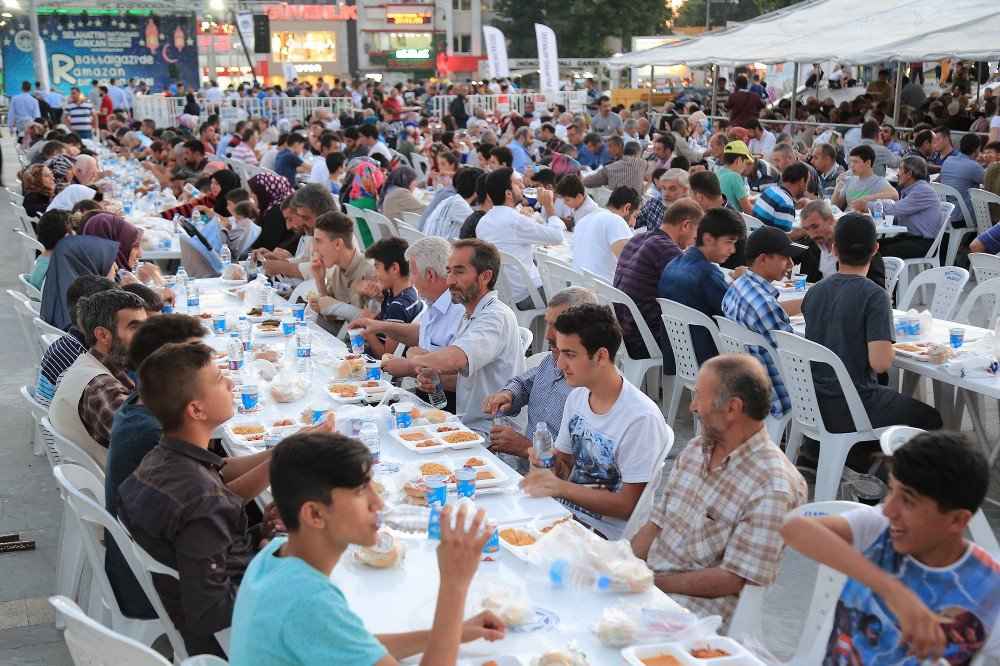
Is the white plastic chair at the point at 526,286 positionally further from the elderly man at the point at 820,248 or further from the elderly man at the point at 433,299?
the elderly man at the point at 433,299

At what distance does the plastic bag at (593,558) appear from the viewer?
2.78 metres

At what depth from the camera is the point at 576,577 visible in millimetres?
2816

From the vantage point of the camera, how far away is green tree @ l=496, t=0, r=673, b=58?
5284cm

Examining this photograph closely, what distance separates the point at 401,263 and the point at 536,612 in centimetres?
327

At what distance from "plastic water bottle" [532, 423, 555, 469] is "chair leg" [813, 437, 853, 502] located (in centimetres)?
189

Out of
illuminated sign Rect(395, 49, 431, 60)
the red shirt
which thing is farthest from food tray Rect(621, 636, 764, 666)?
illuminated sign Rect(395, 49, 431, 60)

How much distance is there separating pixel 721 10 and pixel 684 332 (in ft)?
210

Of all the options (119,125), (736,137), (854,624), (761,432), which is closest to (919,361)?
(761,432)

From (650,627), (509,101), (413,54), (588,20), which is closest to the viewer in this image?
(650,627)

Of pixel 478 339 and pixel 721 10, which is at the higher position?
pixel 721 10

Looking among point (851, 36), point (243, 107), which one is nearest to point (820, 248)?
point (851, 36)

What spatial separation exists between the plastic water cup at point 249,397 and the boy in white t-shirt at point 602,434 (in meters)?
1.62

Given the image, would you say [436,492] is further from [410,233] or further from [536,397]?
[410,233]

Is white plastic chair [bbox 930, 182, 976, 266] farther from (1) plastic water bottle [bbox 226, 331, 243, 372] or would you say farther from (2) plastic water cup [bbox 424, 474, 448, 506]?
(2) plastic water cup [bbox 424, 474, 448, 506]
